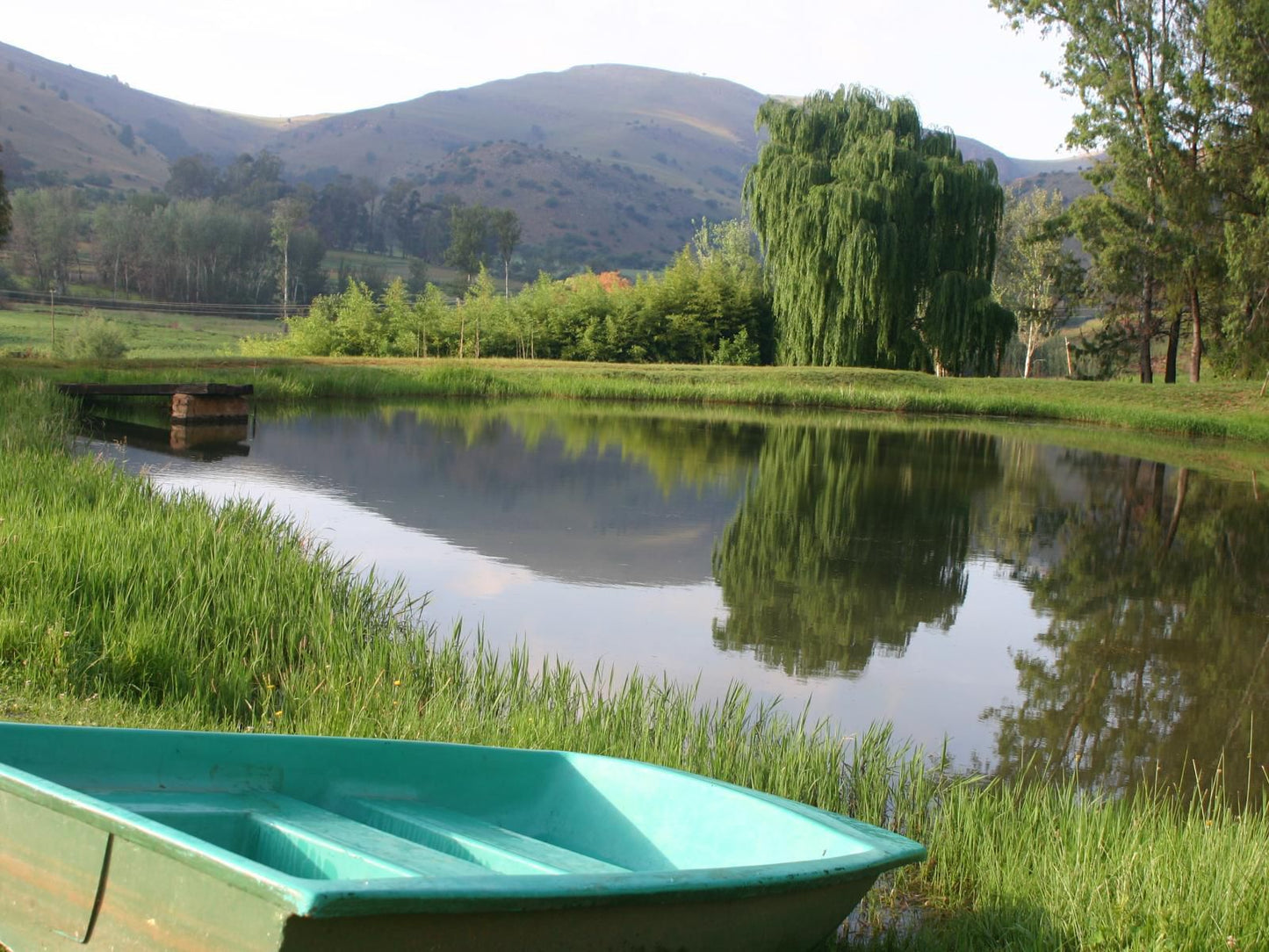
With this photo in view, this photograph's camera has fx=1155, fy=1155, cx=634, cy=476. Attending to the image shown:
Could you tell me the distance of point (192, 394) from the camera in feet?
55.0

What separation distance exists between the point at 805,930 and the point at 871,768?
1.51m

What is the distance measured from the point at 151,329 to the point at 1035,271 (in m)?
39.6

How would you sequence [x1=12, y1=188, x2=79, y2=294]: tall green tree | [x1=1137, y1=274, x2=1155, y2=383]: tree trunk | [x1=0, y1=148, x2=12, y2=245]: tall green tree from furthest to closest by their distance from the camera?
[x1=12, y1=188, x2=79, y2=294]: tall green tree < [x1=1137, y1=274, x2=1155, y2=383]: tree trunk < [x1=0, y1=148, x2=12, y2=245]: tall green tree

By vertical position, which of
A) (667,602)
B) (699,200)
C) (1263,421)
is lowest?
→ (667,602)

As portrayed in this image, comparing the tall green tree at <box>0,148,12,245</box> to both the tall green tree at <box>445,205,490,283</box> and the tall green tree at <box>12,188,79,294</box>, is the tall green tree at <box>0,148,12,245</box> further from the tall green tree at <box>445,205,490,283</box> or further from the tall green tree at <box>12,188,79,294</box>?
the tall green tree at <box>445,205,490,283</box>

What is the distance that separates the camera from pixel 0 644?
4395mm

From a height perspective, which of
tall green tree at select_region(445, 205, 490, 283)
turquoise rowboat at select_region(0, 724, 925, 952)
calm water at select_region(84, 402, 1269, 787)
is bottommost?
calm water at select_region(84, 402, 1269, 787)

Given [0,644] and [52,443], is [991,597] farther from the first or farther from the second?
[52,443]

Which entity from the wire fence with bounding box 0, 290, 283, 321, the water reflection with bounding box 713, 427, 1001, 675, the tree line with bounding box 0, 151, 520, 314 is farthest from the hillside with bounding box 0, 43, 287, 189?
the water reflection with bounding box 713, 427, 1001, 675

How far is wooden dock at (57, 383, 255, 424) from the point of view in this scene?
54.2ft

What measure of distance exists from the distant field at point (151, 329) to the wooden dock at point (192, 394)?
2142 cm

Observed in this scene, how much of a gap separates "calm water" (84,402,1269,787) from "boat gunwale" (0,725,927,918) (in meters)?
2.84

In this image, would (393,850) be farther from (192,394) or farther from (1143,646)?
(192,394)

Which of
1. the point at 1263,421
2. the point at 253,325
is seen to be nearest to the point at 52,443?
the point at 1263,421
